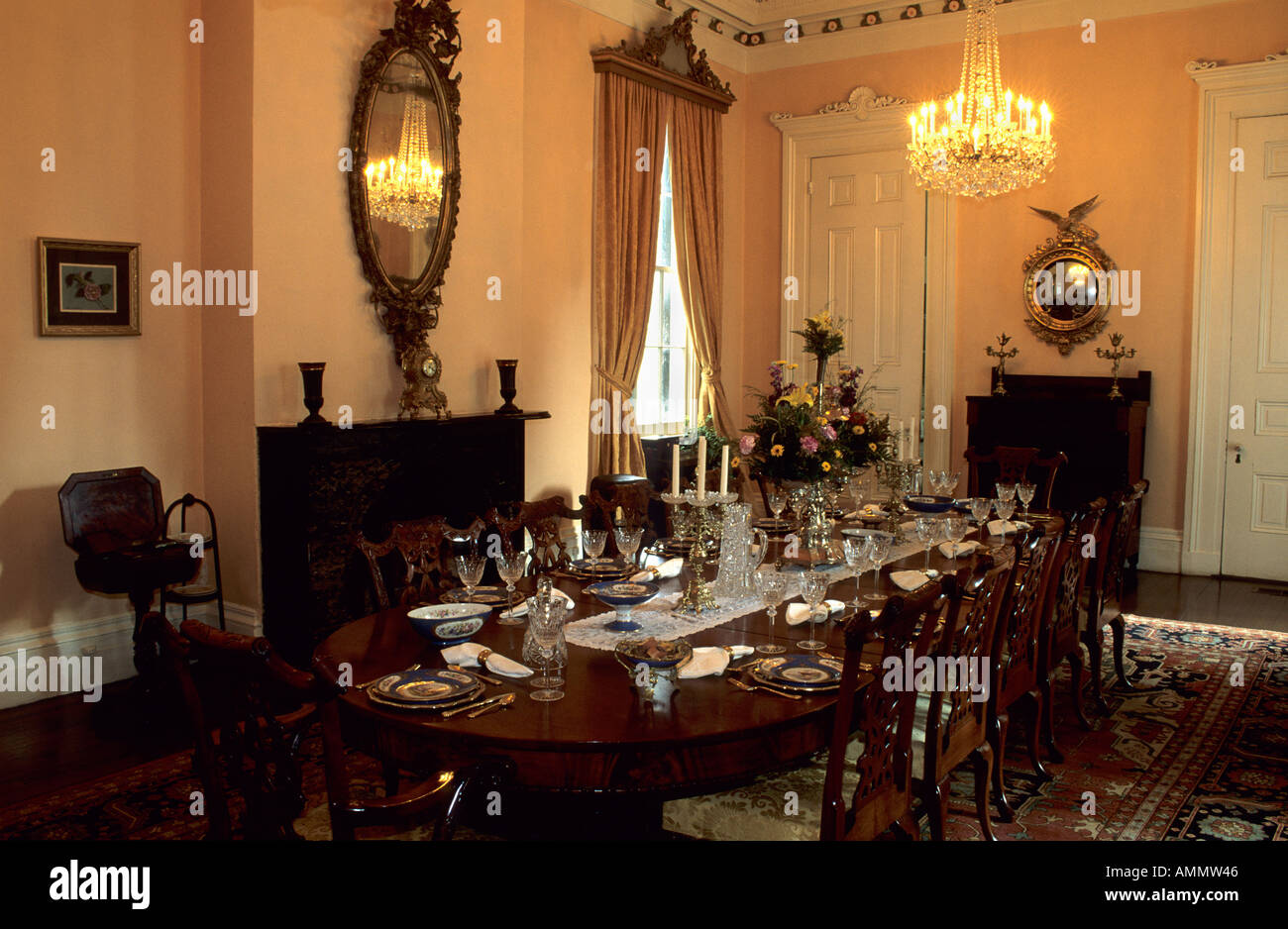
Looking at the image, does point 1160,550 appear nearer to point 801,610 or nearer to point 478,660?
point 801,610

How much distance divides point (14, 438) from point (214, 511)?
90cm

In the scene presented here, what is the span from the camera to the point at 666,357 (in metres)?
7.94

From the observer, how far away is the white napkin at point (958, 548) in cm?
403

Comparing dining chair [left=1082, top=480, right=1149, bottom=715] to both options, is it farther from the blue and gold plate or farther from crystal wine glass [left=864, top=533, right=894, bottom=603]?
the blue and gold plate

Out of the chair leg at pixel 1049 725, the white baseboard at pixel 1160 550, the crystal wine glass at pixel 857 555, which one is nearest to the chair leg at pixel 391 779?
the crystal wine glass at pixel 857 555

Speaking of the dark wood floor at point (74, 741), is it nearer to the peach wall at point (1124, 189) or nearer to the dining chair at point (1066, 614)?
the dining chair at point (1066, 614)

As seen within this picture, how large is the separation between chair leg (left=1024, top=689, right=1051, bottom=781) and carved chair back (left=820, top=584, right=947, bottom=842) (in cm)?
128

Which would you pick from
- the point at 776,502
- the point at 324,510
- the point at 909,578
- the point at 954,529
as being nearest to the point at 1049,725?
the point at 954,529

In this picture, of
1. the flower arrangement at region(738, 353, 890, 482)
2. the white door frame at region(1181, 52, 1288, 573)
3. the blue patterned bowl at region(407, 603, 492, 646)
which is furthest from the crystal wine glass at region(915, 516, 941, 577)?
the white door frame at region(1181, 52, 1288, 573)

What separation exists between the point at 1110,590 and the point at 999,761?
168 cm

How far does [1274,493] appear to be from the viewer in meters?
6.85
